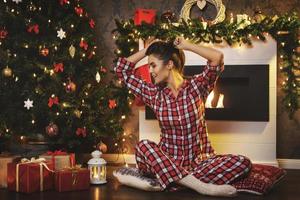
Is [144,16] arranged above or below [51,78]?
above

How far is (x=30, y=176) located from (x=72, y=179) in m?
0.28

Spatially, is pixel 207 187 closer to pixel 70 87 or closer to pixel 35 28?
pixel 70 87

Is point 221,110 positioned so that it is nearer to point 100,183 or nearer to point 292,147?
point 292,147

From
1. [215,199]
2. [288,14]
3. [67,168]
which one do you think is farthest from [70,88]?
[288,14]

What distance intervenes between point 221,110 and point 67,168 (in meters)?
1.66

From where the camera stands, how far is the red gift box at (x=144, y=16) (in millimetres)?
4293

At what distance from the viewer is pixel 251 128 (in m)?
4.14

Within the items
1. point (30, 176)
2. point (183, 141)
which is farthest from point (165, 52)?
point (30, 176)

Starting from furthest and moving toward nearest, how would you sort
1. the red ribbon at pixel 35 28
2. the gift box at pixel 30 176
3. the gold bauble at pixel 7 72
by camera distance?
the red ribbon at pixel 35 28 → the gold bauble at pixel 7 72 → the gift box at pixel 30 176

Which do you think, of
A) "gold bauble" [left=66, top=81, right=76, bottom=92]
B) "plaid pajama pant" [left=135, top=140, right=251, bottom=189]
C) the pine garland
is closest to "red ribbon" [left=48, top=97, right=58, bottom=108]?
"gold bauble" [left=66, top=81, right=76, bottom=92]

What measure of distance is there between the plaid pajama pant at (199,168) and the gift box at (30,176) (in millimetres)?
670

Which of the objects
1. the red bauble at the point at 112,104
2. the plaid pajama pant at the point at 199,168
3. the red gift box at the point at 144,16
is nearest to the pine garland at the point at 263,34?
the red gift box at the point at 144,16

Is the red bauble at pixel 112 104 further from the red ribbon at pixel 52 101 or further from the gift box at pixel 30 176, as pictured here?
the gift box at pixel 30 176

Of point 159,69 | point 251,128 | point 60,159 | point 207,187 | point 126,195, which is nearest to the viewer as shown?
point 207,187
